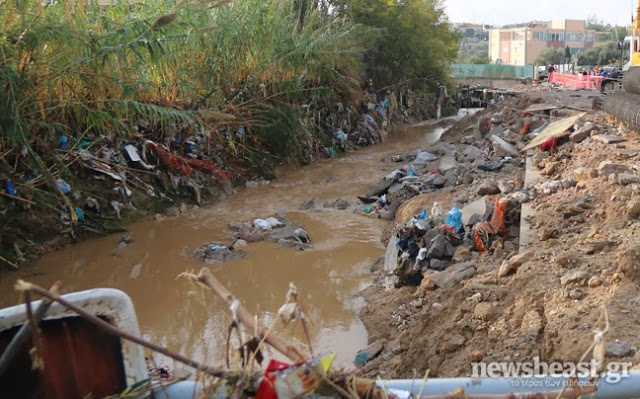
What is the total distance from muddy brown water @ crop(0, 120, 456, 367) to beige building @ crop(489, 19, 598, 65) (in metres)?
53.3

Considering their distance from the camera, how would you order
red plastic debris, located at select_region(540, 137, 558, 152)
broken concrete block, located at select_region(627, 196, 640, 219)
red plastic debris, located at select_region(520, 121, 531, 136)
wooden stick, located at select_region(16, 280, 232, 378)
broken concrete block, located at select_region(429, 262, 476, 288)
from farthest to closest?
red plastic debris, located at select_region(520, 121, 531, 136)
red plastic debris, located at select_region(540, 137, 558, 152)
broken concrete block, located at select_region(429, 262, 476, 288)
broken concrete block, located at select_region(627, 196, 640, 219)
wooden stick, located at select_region(16, 280, 232, 378)

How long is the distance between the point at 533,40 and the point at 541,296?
64.3 m

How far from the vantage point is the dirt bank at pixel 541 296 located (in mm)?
3533

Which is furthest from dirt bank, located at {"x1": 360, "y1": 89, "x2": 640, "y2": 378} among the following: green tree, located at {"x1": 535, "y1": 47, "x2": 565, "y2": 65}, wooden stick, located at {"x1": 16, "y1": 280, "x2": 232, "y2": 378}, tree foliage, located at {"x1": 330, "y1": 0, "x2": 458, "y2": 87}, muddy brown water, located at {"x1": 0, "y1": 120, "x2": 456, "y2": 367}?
green tree, located at {"x1": 535, "y1": 47, "x2": 565, "y2": 65}

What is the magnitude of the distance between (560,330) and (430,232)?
2.75 m

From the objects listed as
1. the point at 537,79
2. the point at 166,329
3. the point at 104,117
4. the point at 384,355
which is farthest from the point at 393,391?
the point at 537,79

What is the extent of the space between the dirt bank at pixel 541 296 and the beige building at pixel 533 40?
5581 centimetres

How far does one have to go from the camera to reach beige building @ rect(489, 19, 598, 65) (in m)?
61.9

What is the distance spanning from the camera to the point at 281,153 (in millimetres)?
12836

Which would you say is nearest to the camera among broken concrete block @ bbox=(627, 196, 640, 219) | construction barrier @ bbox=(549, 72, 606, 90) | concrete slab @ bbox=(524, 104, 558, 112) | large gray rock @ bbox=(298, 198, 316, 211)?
broken concrete block @ bbox=(627, 196, 640, 219)

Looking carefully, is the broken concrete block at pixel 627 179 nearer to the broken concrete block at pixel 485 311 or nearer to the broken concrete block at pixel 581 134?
the broken concrete block at pixel 485 311

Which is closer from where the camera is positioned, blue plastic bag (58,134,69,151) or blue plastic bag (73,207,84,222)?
blue plastic bag (58,134,69,151)

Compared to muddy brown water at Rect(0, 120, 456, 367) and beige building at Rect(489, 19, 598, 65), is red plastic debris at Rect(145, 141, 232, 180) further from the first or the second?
beige building at Rect(489, 19, 598, 65)

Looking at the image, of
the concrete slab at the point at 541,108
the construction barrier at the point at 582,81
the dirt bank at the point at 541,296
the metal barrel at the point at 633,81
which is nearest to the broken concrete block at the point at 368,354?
the dirt bank at the point at 541,296
